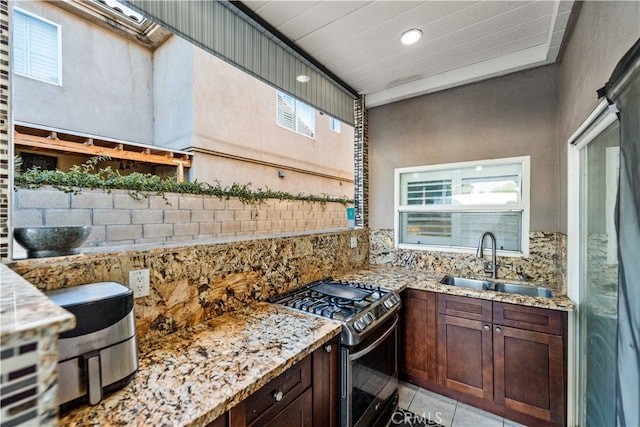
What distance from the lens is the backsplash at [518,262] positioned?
2.15 metres

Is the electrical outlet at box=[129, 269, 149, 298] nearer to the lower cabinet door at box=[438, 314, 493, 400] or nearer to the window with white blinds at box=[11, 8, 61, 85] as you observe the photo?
the lower cabinet door at box=[438, 314, 493, 400]

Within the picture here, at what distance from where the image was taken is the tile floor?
1932 mm

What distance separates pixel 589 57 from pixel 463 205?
4.54 ft

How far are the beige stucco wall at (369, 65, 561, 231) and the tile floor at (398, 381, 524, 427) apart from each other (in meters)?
1.52

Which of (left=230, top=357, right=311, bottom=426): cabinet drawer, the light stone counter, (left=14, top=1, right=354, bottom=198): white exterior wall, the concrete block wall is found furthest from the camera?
(left=14, top=1, right=354, bottom=198): white exterior wall

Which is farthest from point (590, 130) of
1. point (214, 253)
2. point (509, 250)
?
point (214, 253)

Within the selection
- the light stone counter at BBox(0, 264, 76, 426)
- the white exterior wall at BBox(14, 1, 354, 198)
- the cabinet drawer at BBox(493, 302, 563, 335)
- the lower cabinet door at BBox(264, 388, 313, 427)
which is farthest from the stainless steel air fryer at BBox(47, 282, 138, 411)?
the white exterior wall at BBox(14, 1, 354, 198)

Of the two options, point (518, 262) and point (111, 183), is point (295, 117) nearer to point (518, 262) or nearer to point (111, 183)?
point (111, 183)

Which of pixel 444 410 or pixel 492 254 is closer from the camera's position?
pixel 444 410

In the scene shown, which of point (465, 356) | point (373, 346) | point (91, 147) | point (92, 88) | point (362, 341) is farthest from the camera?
point (92, 88)

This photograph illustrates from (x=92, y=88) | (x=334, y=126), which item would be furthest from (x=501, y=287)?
(x=334, y=126)

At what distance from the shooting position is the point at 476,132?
2545mm

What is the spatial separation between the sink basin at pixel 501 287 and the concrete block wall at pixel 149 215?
1750 mm

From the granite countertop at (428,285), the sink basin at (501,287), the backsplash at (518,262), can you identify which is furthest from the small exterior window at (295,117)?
the sink basin at (501,287)
